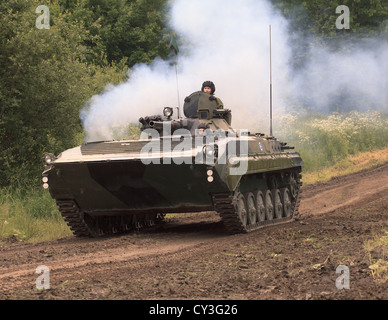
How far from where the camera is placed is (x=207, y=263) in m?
7.97

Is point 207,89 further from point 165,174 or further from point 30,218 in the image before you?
point 30,218

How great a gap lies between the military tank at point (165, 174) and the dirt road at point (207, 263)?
17.9 inches

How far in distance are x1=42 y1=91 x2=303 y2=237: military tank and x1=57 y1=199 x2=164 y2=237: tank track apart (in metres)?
0.02

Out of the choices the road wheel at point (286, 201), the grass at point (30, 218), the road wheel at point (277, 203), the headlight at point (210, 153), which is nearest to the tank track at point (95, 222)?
the grass at point (30, 218)

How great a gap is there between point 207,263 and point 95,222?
14.1 ft

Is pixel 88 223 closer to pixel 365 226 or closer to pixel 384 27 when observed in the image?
pixel 365 226

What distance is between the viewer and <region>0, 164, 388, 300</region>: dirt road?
246 inches

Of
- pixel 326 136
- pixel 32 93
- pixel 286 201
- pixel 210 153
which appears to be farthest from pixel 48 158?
pixel 326 136

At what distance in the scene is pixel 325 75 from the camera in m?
23.3

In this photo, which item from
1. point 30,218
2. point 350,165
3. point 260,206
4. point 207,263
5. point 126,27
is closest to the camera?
point 207,263

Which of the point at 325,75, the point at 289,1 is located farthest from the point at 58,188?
the point at 325,75

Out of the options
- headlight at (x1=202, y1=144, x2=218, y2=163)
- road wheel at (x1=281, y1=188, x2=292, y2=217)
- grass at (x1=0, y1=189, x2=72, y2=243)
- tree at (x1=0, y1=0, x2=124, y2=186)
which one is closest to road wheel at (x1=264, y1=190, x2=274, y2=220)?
road wheel at (x1=281, y1=188, x2=292, y2=217)

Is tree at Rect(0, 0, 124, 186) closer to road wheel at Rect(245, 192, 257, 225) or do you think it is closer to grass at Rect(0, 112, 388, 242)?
road wheel at Rect(245, 192, 257, 225)

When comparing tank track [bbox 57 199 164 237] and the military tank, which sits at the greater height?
the military tank
